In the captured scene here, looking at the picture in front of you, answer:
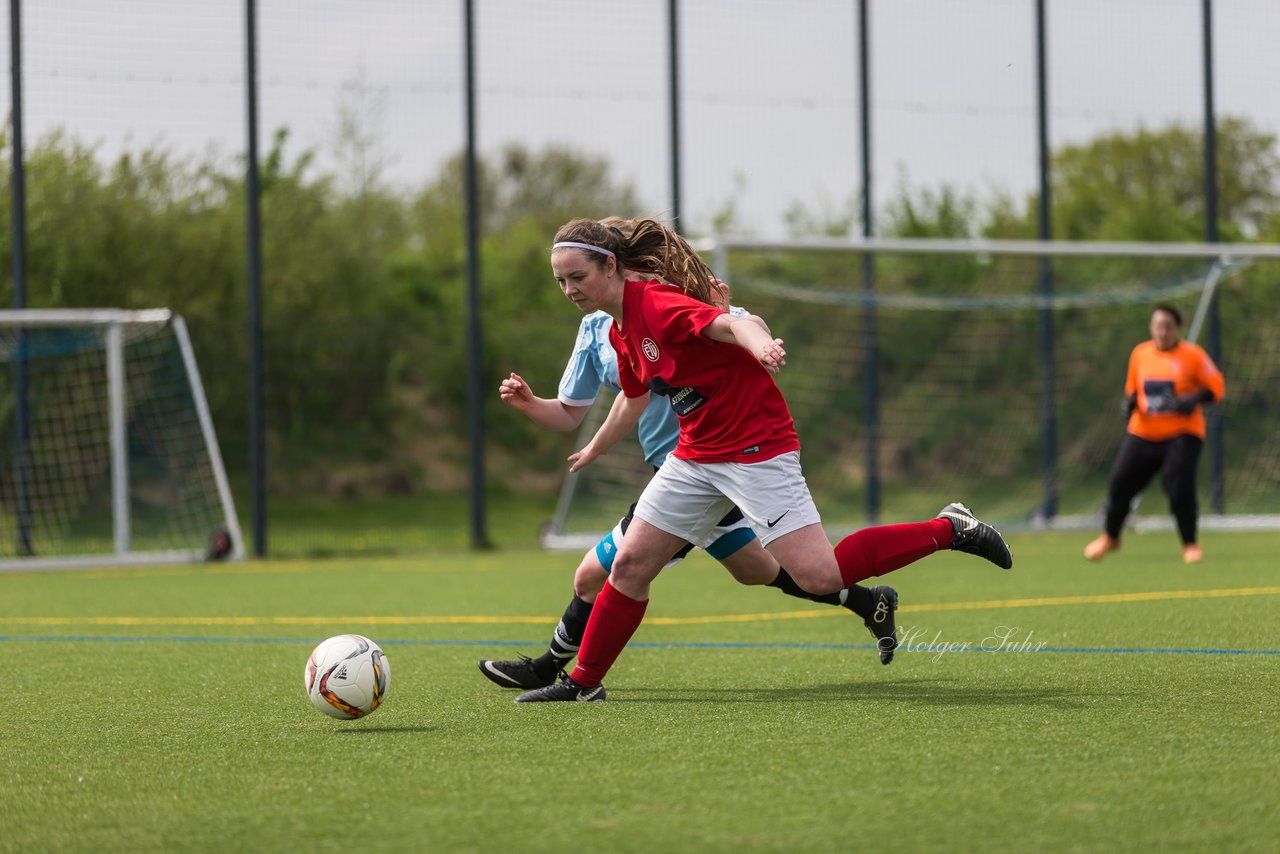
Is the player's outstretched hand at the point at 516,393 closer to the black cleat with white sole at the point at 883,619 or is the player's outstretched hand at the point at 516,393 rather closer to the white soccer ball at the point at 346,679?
the white soccer ball at the point at 346,679

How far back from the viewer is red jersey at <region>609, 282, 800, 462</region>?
16.1 feet

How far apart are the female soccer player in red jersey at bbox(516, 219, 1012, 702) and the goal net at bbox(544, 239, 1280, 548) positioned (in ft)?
29.9

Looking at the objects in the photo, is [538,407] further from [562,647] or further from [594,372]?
[562,647]

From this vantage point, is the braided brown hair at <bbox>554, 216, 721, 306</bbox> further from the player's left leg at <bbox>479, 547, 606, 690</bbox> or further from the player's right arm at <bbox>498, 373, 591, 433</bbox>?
the player's left leg at <bbox>479, 547, 606, 690</bbox>

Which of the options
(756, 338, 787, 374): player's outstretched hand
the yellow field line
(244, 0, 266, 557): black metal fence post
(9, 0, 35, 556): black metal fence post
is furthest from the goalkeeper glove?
(9, 0, 35, 556): black metal fence post

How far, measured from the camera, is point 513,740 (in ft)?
14.6

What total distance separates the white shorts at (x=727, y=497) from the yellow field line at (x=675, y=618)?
2.77m

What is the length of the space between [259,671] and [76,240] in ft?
40.2

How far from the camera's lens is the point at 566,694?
523 cm

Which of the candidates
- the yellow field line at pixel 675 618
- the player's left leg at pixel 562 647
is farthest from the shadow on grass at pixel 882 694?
the yellow field line at pixel 675 618

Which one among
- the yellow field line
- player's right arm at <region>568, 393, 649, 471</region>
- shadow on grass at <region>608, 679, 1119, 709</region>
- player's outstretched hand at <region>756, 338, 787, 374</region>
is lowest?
the yellow field line

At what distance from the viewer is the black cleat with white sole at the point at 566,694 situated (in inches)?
206

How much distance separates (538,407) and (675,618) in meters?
2.86

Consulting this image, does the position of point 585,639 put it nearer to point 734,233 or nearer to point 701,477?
point 701,477
